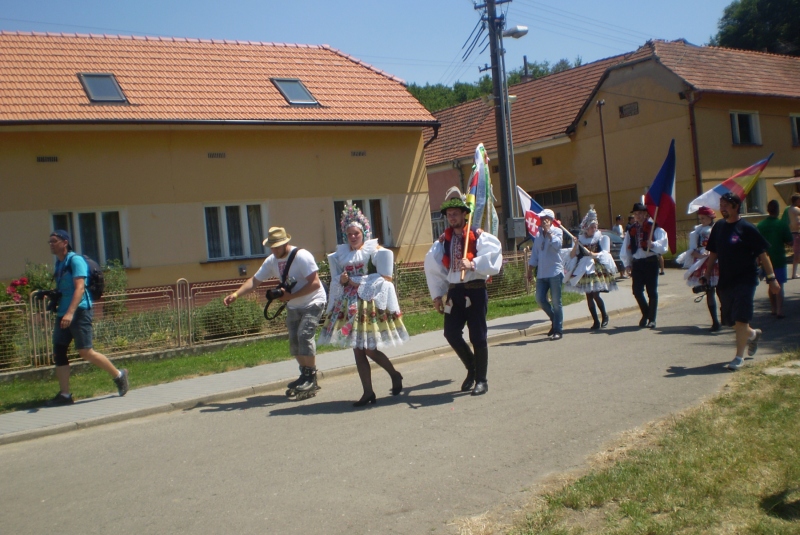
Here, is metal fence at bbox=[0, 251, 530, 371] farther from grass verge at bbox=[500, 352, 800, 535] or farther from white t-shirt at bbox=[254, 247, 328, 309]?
grass verge at bbox=[500, 352, 800, 535]

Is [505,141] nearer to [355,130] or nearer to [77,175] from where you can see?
[355,130]

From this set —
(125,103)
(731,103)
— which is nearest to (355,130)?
(125,103)

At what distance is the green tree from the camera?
48.4 m

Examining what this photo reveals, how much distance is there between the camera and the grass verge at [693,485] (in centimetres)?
440

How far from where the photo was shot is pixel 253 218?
1908 cm

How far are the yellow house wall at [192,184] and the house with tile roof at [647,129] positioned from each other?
894 centimetres

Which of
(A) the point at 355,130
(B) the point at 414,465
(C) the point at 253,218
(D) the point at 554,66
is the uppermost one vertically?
(D) the point at 554,66

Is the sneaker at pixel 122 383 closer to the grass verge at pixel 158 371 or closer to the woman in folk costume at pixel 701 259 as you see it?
the grass verge at pixel 158 371

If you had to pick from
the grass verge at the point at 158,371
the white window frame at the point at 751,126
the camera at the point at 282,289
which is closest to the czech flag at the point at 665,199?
the grass verge at the point at 158,371

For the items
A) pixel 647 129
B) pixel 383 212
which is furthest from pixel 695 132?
pixel 383 212

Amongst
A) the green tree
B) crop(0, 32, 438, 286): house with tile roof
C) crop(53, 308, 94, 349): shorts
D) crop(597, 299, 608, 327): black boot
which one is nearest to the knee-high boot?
crop(53, 308, 94, 349): shorts

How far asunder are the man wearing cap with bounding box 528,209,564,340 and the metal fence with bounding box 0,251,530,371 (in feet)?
15.3

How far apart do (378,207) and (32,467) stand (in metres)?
14.4

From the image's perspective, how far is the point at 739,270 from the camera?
331 inches
